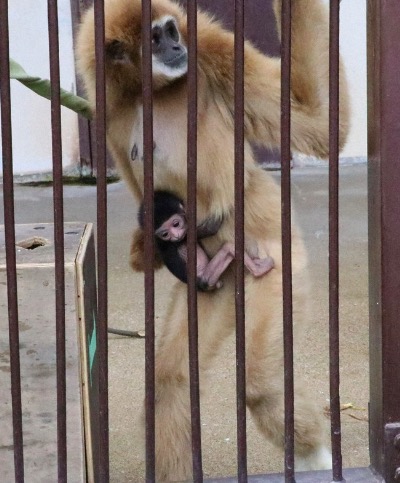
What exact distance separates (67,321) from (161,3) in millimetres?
1563

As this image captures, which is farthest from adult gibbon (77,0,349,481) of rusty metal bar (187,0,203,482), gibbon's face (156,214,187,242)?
rusty metal bar (187,0,203,482)

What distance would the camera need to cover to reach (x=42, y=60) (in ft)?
29.8

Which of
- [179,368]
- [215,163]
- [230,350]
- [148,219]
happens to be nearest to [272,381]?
[179,368]

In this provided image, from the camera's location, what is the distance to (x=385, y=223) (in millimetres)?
2189

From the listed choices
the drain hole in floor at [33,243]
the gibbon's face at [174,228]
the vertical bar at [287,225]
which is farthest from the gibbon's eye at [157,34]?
the vertical bar at [287,225]

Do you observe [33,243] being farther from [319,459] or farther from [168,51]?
[319,459]

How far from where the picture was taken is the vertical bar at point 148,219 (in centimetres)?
209

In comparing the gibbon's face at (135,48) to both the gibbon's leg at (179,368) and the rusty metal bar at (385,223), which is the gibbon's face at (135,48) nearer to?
the gibbon's leg at (179,368)

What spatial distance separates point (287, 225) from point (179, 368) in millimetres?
1355

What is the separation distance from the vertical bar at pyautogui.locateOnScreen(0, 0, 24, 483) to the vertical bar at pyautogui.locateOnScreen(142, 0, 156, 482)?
342mm

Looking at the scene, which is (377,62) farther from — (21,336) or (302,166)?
(302,166)

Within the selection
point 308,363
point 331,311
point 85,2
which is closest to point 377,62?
point 331,311

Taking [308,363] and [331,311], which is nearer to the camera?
[331,311]

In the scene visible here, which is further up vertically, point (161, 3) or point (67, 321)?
point (161, 3)
